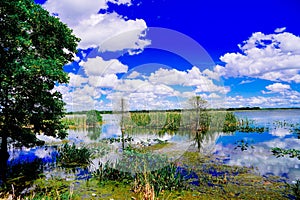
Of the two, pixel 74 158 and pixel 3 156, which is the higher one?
pixel 3 156

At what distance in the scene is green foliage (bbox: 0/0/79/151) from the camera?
23.5 ft

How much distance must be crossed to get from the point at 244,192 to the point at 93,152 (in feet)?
24.9

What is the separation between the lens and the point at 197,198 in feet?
18.7

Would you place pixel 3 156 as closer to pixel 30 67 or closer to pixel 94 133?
pixel 30 67

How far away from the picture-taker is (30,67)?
711cm

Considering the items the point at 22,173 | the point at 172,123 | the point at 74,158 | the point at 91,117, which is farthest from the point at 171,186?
the point at 172,123

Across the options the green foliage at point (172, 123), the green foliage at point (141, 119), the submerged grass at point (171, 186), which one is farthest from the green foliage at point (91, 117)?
the submerged grass at point (171, 186)

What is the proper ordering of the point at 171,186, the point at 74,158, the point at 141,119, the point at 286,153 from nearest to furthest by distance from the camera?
the point at 171,186
the point at 74,158
the point at 286,153
the point at 141,119

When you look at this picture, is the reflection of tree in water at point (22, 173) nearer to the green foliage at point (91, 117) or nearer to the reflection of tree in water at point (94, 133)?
the reflection of tree in water at point (94, 133)

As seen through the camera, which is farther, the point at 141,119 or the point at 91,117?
the point at 141,119

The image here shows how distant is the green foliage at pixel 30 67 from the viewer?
7156 millimetres

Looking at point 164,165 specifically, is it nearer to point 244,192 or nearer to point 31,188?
point 244,192

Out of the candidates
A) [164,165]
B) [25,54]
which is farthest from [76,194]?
[25,54]

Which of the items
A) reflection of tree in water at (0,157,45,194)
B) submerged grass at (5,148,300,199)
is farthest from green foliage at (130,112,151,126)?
submerged grass at (5,148,300,199)
